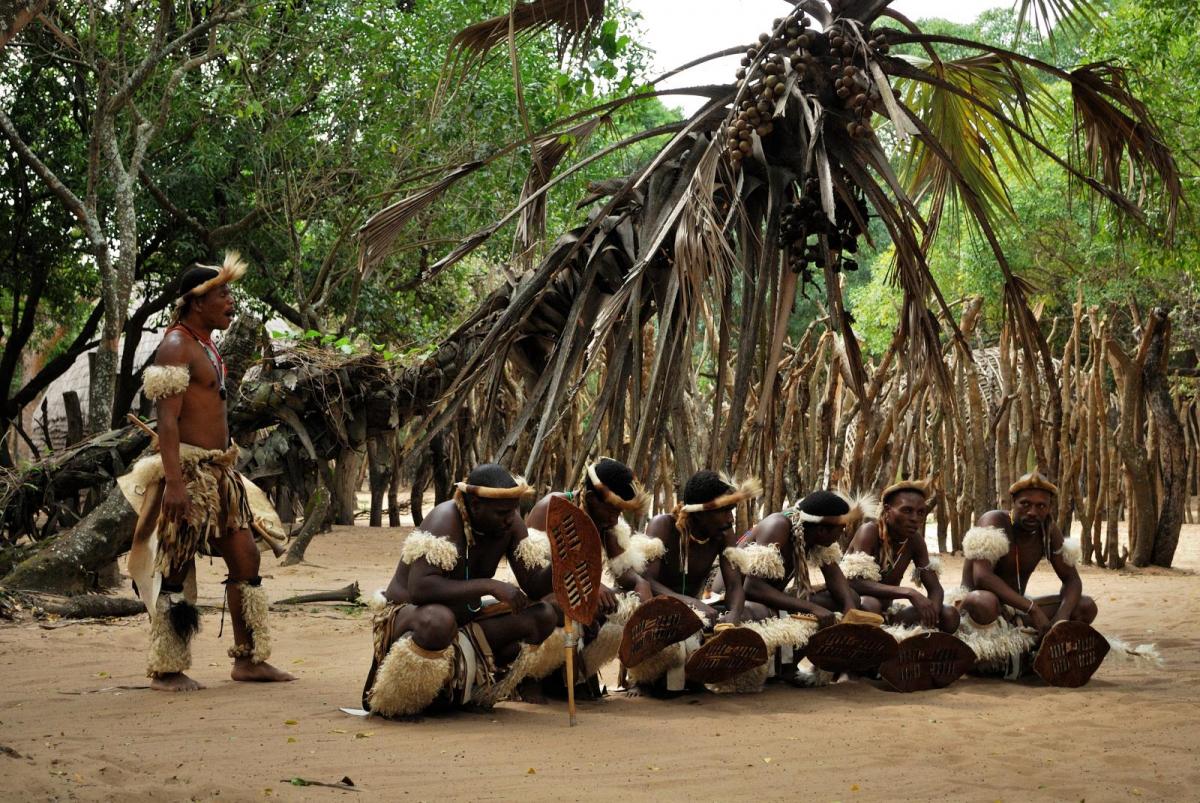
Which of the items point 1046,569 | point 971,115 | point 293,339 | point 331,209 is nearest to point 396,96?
point 331,209

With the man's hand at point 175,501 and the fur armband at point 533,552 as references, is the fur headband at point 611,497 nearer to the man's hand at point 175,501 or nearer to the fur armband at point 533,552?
the fur armband at point 533,552

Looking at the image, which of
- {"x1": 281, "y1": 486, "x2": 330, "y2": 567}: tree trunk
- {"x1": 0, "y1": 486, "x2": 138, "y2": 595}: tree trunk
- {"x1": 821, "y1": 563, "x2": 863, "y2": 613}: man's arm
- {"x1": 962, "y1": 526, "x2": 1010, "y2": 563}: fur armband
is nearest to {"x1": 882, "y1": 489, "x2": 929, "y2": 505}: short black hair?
{"x1": 962, "y1": 526, "x2": 1010, "y2": 563}: fur armband

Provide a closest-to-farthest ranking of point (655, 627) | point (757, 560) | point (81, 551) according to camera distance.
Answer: point (655, 627)
point (757, 560)
point (81, 551)

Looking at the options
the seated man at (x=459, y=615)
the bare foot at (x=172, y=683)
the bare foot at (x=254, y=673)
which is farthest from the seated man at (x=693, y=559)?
the bare foot at (x=172, y=683)

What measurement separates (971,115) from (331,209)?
7.10 m

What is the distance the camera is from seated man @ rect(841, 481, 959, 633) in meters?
5.13

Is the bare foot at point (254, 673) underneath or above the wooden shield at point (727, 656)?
underneath

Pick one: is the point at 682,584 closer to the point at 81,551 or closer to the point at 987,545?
the point at 987,545

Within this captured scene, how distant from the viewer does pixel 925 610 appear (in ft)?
16.6

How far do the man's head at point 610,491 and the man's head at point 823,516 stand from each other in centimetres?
82

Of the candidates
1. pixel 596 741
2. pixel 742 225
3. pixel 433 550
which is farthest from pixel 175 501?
pixel 742 225

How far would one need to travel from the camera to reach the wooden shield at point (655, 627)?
438 cm

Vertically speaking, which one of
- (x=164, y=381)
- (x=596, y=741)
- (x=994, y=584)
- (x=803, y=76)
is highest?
(x=803, y=76)

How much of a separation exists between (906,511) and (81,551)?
4494 mm
